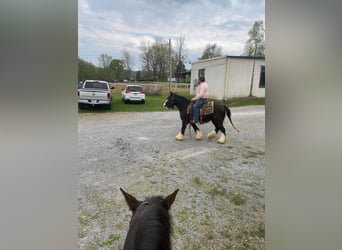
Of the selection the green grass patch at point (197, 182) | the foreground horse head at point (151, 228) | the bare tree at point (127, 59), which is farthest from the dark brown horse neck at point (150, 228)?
the bare tree at point (127, 59)

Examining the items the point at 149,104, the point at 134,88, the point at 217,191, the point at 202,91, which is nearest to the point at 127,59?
the point at 202,91

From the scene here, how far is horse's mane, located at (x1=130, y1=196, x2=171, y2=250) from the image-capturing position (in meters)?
0.49

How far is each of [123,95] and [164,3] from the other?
499 cm

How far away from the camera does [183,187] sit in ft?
4.16

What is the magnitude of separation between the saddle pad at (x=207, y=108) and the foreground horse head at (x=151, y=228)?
6.57 ft

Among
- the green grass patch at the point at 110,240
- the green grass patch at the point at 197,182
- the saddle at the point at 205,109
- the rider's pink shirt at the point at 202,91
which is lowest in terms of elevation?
the green grass patch at the point at 110,240

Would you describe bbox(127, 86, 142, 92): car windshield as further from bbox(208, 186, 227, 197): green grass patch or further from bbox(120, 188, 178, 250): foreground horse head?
bbox(120, 188, 178, 250): foreground horse head

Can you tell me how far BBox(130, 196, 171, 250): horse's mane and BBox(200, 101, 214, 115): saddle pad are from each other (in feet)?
6.59

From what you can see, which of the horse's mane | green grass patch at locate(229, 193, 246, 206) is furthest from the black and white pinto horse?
the horse's mane

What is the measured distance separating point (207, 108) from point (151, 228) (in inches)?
83.4

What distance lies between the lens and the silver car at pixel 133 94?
5.21 meters

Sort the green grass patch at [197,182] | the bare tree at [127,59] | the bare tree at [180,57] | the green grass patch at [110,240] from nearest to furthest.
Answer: the green grass patch at [110,240] → the bare tree at [180,57] → the green grass patch at [197,182] → the bare tree at [127,59]

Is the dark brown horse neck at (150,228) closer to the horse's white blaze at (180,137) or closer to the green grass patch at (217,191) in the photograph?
the green grass patch at (217,191)
